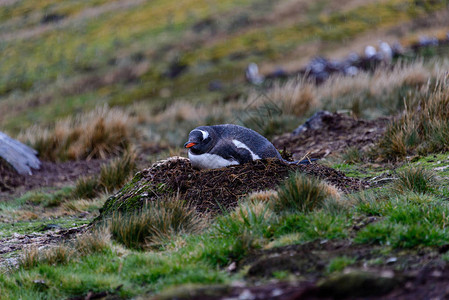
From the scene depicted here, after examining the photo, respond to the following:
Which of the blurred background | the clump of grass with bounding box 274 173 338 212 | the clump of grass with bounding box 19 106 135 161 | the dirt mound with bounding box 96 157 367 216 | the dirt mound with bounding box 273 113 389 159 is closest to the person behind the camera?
the clump of grass with bounding box 274 173 338 212

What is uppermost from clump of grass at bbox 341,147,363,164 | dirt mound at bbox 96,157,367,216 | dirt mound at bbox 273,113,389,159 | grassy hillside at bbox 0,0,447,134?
dirt mound at bbox 96,157,367,216

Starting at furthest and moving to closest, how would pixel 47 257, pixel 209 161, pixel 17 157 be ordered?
pixel 17 157 < pixel 209 161 < pixel 47 257

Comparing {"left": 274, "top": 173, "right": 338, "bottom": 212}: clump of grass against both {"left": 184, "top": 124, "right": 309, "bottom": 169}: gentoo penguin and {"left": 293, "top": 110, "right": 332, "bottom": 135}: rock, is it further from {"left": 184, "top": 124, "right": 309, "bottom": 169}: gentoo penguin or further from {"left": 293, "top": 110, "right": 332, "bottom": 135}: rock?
{"left": 293, "top": 110, "right": 332, "bottom": 135}: rock

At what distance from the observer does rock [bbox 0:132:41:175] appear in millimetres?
10661

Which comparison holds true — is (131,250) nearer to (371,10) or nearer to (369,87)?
(369,87)

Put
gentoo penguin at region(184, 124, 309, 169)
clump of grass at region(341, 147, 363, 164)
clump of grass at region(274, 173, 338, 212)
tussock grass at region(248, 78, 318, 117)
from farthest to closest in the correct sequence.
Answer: tussock grass at region(248, 78, 318, 117) < clump of grass at region(341, 147, 363, 164) < gentoo penguin at region(184, 124, 309, 169) < clump of grass at region(274, 173, 338, 212)

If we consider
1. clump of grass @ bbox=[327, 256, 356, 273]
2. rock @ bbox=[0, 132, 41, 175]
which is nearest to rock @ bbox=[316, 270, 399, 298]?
clump of grass @ bbox=[327, 256, 356, 273]

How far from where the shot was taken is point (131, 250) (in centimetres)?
495

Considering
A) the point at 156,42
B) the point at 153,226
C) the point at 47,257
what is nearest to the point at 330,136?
the point at 153,226

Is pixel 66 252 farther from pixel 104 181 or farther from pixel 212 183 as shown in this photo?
pixel 104 181

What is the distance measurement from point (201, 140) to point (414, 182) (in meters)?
2.40

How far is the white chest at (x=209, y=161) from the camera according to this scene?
618 cm

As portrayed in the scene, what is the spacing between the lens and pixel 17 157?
10.9m

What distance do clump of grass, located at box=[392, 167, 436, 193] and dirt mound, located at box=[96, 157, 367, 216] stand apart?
54cm
